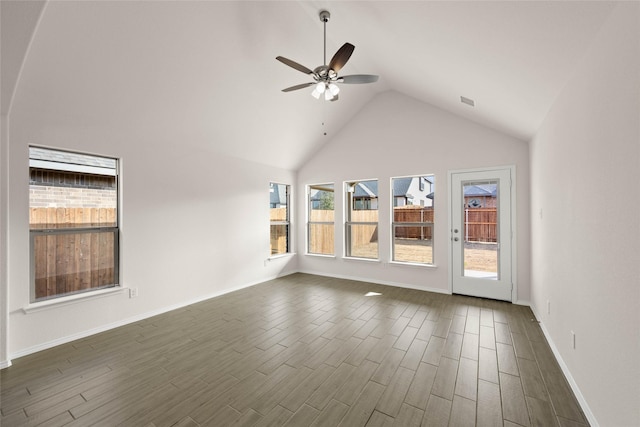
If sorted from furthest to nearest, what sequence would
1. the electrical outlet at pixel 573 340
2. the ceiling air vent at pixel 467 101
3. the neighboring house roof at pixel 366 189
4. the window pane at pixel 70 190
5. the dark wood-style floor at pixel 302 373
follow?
the neighboring house roof at pixel 366 189 → the ceiling air vent at pixel 467 101 → the window pane at pixel 70 190 → the electrical outlet at pixel 573 340 → the dark wood-style floor at pixel 302 373

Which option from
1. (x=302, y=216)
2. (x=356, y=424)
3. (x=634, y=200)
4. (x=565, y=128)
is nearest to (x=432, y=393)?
(x=356, y=424)

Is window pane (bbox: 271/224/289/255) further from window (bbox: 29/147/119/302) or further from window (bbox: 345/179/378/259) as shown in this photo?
window (bbox: 29/147/119/302)

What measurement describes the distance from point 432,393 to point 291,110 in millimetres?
4278

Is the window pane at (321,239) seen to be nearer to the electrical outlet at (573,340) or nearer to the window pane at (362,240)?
the window pane at (362,240)

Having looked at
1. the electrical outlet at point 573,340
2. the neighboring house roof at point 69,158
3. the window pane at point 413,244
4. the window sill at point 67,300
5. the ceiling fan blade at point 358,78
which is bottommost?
the electrical outlet at point 573,340

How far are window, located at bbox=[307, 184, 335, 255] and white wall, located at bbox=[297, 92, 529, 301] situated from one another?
259 millimetres

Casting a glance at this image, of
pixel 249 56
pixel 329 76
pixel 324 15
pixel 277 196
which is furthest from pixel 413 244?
pixel 249 56

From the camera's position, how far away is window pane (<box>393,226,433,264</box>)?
16.5 feet

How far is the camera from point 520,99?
9.49 ft

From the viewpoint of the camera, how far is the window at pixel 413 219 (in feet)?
16.5

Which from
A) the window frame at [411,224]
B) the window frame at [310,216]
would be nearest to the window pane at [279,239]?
the window frame at [310,216]

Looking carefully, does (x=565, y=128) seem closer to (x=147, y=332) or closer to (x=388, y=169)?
(x=388, y=169)

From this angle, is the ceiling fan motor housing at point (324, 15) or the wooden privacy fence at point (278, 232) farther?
the wooden privacy fence at point (278, 232)

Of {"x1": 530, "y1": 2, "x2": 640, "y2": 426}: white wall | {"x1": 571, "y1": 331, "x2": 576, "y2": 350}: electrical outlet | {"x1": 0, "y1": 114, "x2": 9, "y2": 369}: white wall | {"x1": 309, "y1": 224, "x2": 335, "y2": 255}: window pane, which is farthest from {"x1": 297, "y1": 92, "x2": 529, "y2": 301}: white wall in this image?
{"x1": 0, "y1": 114, "x2": 9, "y2": 369}: white wall
